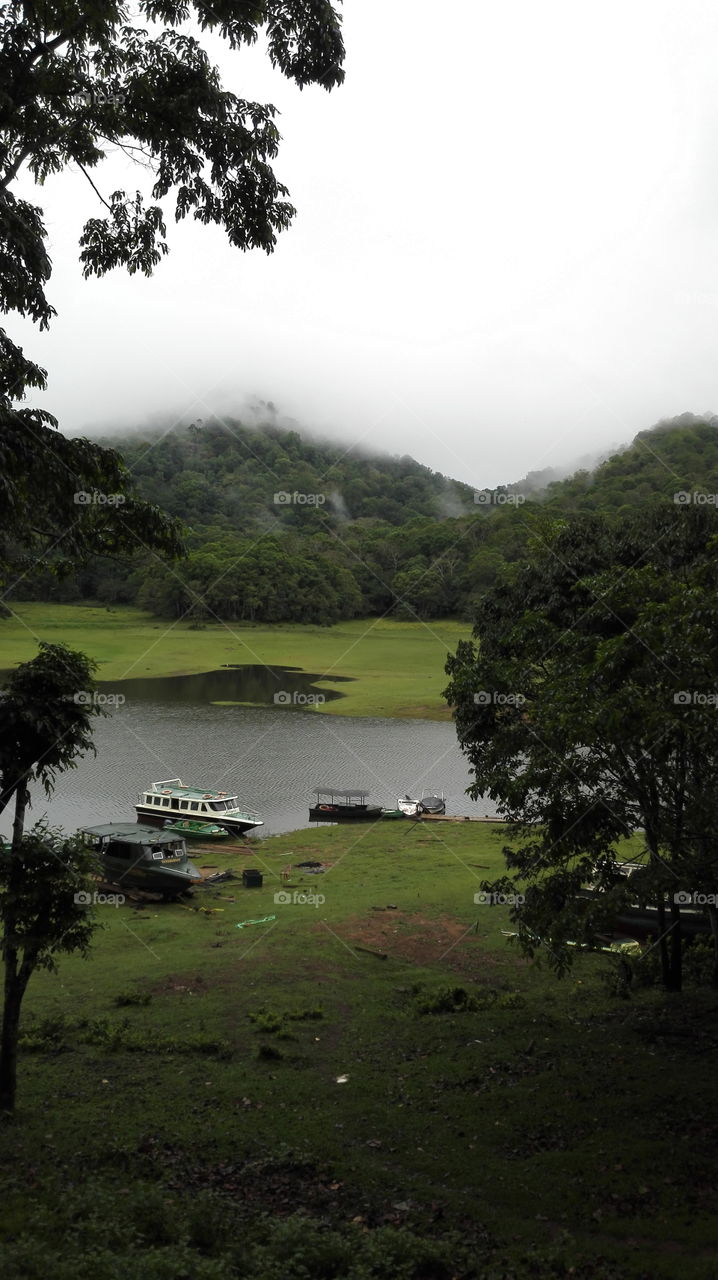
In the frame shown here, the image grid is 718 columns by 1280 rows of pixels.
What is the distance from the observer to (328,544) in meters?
96.0

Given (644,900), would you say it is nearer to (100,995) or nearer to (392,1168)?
(392,1168)

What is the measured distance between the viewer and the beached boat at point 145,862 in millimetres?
19828

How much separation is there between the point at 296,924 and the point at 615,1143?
33.0 ft

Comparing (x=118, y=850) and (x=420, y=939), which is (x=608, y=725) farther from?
(x=118, y=850)

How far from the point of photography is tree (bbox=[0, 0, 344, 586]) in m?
8.40

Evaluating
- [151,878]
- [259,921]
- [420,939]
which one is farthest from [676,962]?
[151,878]

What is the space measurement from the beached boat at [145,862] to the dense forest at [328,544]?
34.8 meters

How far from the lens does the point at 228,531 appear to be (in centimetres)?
9369

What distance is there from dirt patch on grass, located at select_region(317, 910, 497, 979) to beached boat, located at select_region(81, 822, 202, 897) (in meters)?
3.90

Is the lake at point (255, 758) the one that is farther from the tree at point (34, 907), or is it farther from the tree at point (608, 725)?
the tree at point (34, 907)

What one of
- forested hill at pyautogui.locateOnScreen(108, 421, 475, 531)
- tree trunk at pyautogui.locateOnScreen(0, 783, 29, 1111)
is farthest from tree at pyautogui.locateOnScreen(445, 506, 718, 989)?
forested hill at pyautogui.locateOnScreen(108, 421, 475, 531)

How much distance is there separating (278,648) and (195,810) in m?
49.7

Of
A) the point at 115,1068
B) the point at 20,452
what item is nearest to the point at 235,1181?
the point at 115,1068

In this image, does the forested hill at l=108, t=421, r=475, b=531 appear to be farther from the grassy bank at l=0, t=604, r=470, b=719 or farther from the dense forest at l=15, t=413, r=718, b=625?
the grassy bank at l=0, t=604, r=470, b=719
